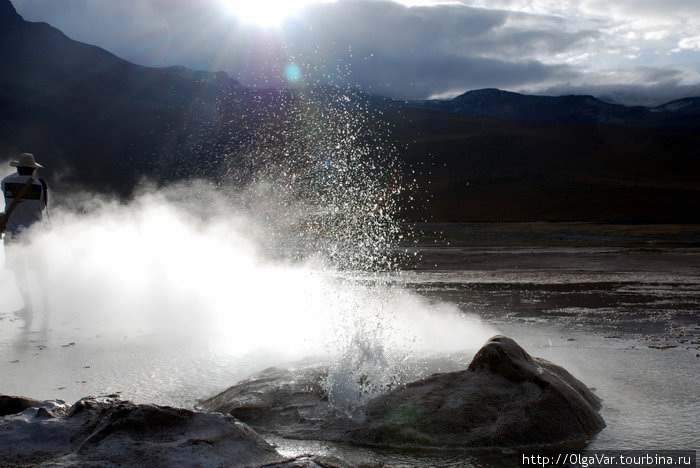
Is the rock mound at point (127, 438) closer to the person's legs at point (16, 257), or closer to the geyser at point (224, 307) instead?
the geyser at point (224, 307)

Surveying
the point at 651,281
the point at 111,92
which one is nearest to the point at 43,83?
the point at 111,92

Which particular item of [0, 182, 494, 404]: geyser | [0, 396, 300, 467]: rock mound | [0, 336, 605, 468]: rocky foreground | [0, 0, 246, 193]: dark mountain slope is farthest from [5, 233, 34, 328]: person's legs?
[0, 0, 246, 193]: dark mountain slope

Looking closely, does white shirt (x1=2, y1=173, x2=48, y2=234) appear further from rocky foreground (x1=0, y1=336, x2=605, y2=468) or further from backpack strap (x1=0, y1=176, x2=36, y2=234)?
rocky foreground (x1=0, y1=336, x2=605, y2=468)

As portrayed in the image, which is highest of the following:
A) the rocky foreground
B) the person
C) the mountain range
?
the mountain range

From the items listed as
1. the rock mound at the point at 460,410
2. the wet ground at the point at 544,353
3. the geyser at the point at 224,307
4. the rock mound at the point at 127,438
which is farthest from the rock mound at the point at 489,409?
the rock mound at the point at 127,438

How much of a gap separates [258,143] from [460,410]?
5305 cm

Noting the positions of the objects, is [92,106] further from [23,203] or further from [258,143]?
[23,203]

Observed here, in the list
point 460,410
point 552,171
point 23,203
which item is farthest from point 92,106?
point 460,410

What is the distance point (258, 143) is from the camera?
5600 cm

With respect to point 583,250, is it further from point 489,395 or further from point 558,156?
point 558,156

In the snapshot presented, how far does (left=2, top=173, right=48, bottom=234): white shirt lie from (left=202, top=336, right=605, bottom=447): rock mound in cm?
506

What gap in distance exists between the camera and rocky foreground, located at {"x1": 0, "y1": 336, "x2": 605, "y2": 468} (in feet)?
11.3

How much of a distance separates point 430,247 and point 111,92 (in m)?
68.4

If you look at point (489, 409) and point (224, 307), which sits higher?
point (489, 409)
